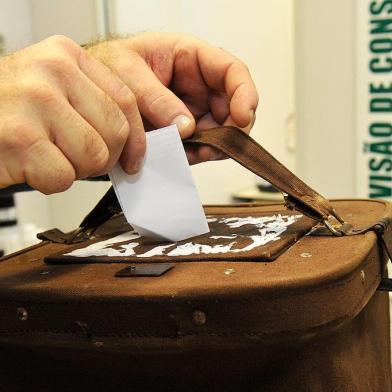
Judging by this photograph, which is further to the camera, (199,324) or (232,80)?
(232,80)

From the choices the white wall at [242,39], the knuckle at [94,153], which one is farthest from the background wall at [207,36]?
the knuckle at [94,153]

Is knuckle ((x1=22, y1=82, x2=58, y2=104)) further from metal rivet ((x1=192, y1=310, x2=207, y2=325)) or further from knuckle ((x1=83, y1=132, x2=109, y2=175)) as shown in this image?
metal rivet ((x1=192, y1=310, x2=207, y2=325))

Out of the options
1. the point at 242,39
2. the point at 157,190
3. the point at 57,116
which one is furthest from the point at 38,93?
the point at 242,39

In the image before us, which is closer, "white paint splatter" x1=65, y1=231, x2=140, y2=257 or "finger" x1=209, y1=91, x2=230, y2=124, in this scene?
"white paint splatter" x1=65, y1=231, x2=140, y2=257

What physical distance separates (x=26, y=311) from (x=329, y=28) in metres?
0.79

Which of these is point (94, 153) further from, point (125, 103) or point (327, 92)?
point (327, 92)

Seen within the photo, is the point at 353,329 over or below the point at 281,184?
below

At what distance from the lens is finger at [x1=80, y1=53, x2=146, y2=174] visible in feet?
1.58

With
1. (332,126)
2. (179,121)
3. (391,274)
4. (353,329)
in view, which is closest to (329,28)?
(332,126)

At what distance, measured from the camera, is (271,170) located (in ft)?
1.70

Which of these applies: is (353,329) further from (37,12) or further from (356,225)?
(37,12)

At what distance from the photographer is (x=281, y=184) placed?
0.51 meters

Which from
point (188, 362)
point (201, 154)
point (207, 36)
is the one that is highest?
point (207, 36)

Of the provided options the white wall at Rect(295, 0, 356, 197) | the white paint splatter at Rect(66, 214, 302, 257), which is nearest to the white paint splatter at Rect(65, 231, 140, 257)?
the white paint splatter at Rect(66, 214, 302, 257)
